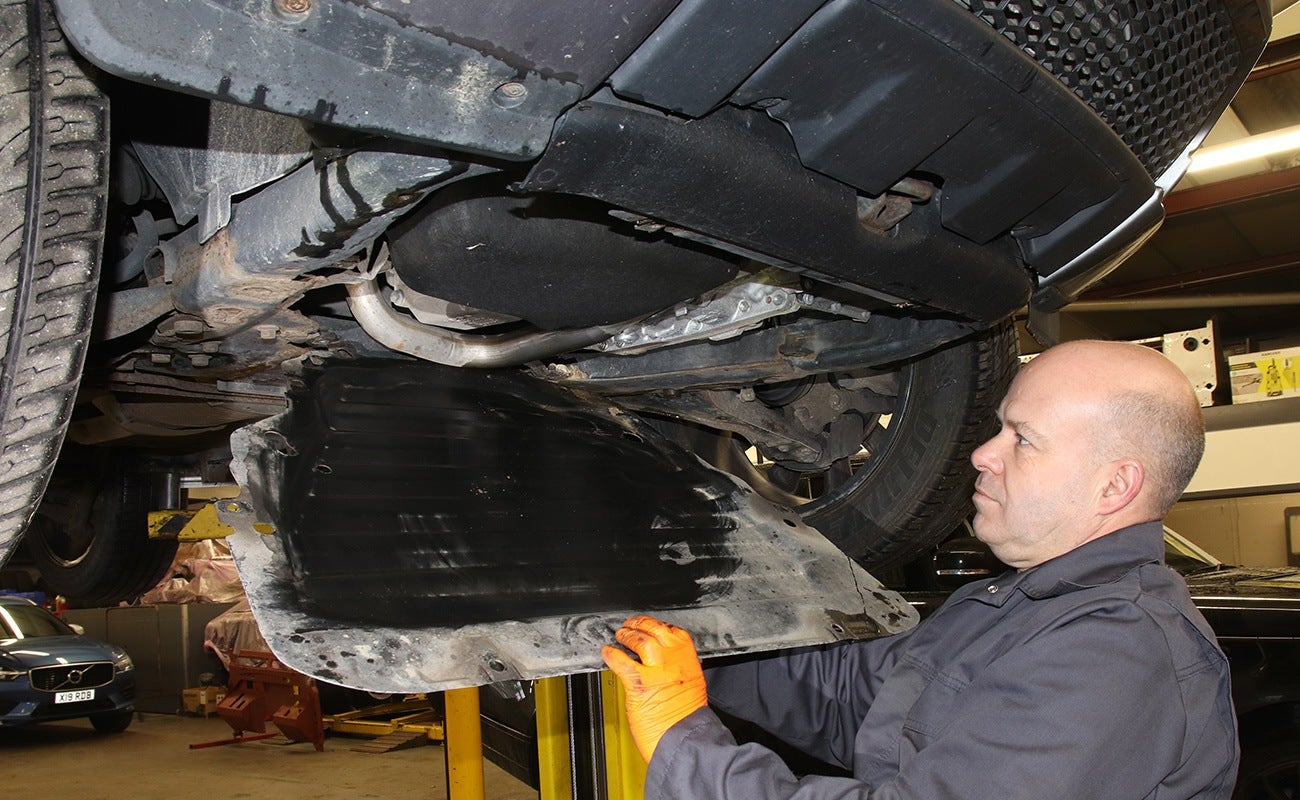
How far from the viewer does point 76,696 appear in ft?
22.5

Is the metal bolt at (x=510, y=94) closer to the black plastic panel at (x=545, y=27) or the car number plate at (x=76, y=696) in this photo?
the black plastic panel at (x=545, y=27)

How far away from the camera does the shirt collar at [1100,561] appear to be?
115cm

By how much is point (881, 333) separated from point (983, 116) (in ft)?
2.11

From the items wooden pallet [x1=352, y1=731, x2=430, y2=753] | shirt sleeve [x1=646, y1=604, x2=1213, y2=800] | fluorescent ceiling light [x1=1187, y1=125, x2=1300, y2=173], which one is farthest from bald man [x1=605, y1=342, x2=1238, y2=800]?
wooden pallet [x1=352, y1=731, x2=430, y2=753]

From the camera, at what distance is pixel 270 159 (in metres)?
1.05

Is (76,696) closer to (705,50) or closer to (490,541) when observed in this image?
(490,541)

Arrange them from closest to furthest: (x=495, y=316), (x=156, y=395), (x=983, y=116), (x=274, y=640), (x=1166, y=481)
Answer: (x=983, y=116)
(x=274, y=640)
(x=1166, y=481)
(x=495, y=316)
(x=156, y=395)

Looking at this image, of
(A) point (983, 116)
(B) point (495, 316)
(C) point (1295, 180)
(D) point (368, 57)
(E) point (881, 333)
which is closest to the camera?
(D) point (368, 57)

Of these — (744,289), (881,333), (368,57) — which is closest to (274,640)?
(368,57)

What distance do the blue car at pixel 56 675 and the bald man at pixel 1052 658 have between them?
718cm

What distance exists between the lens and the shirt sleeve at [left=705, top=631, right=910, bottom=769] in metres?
1.53

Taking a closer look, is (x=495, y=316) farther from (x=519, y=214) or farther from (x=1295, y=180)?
(x=1295, y=180)

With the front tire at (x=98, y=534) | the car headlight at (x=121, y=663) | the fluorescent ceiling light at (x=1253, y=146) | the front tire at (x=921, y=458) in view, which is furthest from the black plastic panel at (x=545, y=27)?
the car headlight at (x=121, y=663)

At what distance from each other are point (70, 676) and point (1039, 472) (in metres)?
7.59
